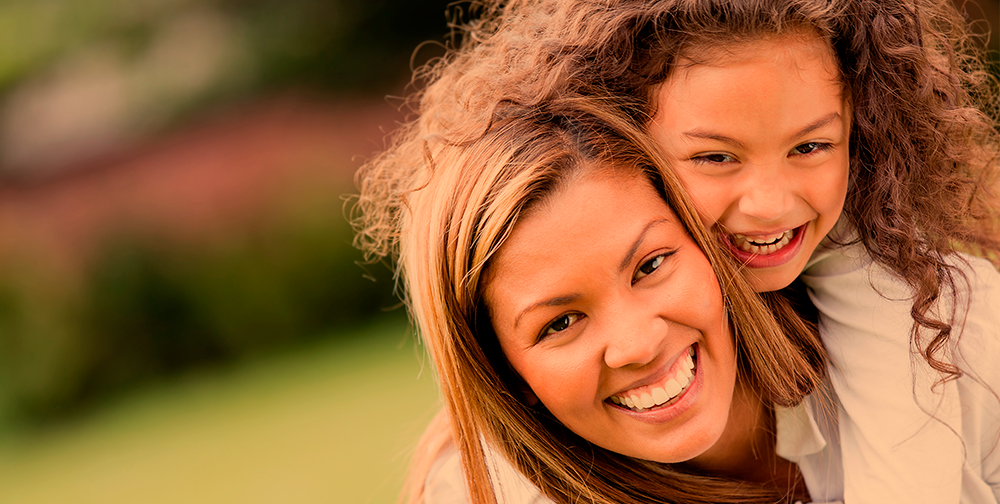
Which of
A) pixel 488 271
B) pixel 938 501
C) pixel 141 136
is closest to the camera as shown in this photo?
pixel 488 271

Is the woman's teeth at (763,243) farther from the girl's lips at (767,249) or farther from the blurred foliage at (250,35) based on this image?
the blurred foliage at (250,35)

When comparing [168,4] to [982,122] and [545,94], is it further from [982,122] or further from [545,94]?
[982,122]

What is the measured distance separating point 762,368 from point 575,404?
536 millimetres

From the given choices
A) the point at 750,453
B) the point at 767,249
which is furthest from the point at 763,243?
the point at 750,453

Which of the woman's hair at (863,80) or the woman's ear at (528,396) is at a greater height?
the woman's hair at (863,80)

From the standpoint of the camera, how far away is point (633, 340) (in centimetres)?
161

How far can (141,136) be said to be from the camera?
466cm

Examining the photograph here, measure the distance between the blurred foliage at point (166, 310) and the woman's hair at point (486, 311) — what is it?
254 cm

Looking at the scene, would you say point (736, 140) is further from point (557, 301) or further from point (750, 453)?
point (750, 453)

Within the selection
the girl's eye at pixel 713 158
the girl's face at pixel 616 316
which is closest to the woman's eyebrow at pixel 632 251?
the girl's face at pixel 616 316

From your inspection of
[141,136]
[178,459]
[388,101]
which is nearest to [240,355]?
[178,459]

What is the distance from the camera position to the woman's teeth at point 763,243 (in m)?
1.85

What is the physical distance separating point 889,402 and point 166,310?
158 inches

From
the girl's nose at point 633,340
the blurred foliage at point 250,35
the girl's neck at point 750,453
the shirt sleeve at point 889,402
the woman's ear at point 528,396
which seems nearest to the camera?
the girl's nose at point 633,340
